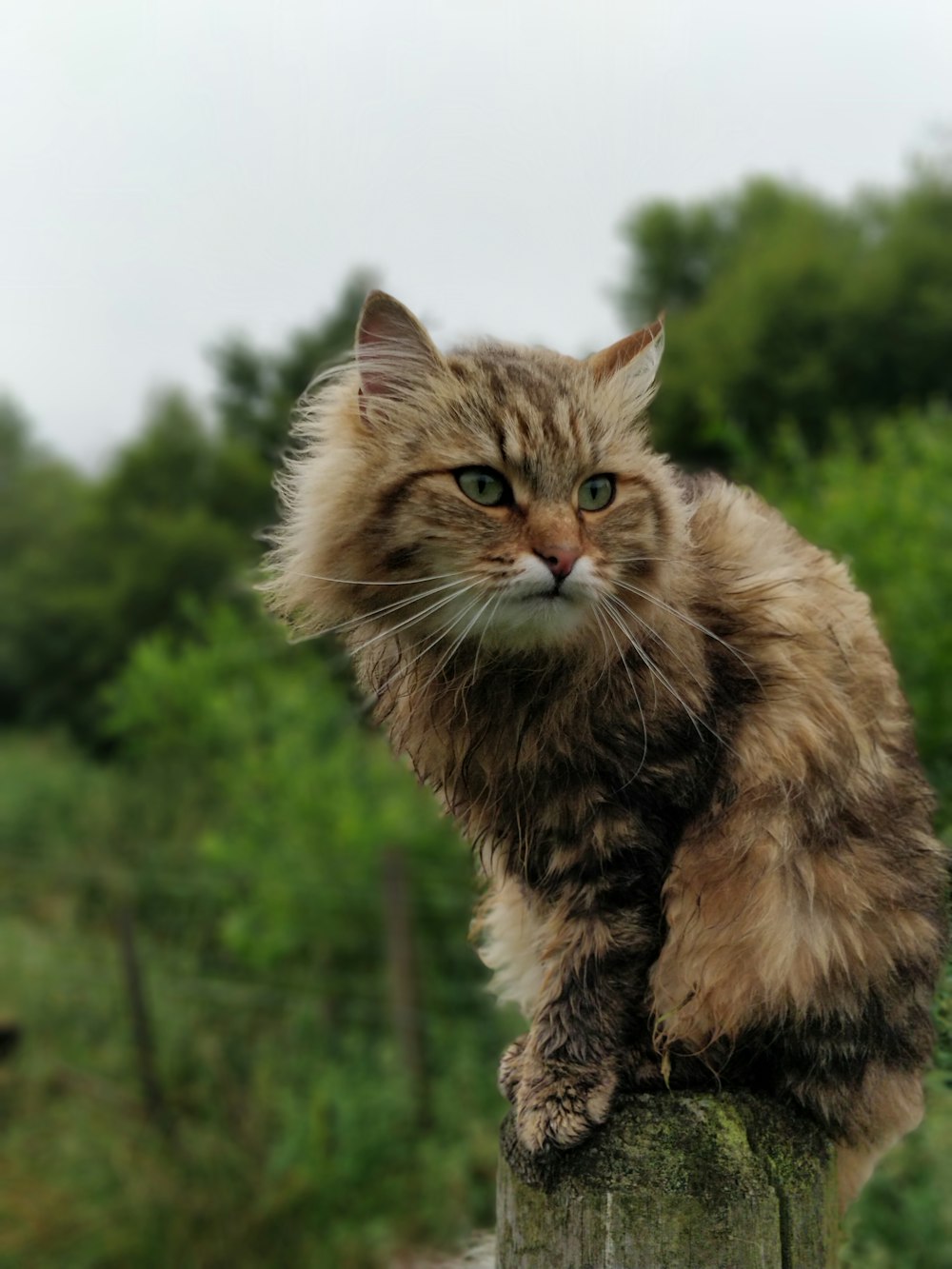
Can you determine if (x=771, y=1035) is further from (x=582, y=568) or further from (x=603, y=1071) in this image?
Result: (x=582, y=568)

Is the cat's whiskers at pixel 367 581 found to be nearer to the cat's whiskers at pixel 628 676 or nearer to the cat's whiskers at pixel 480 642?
the cat's whiskers at pixel 480 642

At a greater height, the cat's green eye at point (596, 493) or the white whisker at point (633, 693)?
the cat's green eye at point (596, 493)

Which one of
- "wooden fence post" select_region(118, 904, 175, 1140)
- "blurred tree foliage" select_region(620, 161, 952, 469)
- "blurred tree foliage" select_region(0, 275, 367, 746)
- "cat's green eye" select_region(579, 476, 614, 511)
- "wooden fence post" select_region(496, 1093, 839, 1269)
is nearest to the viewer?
"wooden fence post" select_region(496, 1093, 839, 1269)

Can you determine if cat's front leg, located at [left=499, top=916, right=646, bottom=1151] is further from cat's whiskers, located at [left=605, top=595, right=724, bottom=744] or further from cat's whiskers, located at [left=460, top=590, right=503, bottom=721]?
cat's whiskers, located at [left=460, top=590, right=503, bottom=721]

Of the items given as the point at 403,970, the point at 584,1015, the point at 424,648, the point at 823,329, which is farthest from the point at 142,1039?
the point at 823,329

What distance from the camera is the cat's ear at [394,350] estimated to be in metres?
2.14

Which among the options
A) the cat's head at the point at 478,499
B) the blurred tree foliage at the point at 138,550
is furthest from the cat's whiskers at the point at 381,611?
the blurred tree foliage at the point at 138,550

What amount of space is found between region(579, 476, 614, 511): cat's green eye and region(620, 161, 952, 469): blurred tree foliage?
12.2 meters

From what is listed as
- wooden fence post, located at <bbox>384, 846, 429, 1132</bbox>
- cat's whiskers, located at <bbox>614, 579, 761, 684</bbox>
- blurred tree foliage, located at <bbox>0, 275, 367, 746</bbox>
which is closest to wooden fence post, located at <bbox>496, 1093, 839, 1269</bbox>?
cat's whiskers, located at <bbox>614, 579, 761, 684</bbox>

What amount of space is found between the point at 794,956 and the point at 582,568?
2.65ft

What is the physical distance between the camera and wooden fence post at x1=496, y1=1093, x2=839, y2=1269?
1.67 meters

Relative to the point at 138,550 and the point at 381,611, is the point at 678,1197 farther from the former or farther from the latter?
the point at 138,550

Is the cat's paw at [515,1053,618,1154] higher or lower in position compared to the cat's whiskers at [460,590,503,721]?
lower

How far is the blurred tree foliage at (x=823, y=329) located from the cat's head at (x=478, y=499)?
39.8 ft
